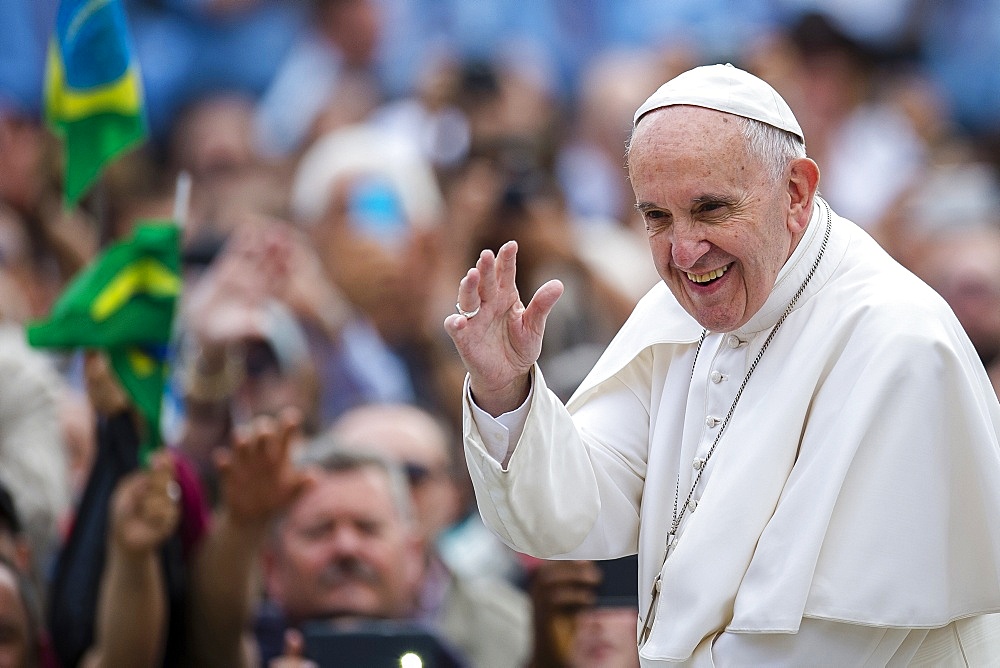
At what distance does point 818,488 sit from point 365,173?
5068 millimetres

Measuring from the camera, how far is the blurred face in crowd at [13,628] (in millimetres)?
5004

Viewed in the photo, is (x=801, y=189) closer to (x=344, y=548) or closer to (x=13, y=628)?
(x=344, y=548)

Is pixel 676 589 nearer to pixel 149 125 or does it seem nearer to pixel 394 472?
pixel 394 472

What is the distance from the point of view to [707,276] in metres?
3.11

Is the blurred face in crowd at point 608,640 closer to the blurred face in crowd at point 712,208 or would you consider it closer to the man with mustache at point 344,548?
the man with mustache at point 344,548

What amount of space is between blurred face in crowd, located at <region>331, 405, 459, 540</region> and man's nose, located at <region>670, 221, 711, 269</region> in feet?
11.1

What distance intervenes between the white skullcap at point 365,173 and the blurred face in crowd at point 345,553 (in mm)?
2362

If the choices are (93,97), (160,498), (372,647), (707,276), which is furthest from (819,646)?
(93,97)

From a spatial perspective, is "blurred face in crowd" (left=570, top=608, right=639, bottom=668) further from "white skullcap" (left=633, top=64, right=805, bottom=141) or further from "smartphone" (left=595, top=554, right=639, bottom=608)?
"white skullcap" (left=633, top=64, right=805, bottom=141)

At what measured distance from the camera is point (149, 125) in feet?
31.9

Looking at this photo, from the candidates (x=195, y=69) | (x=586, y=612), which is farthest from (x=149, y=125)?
(x=586, y=612)

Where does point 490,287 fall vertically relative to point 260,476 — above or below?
above

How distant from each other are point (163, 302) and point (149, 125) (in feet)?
13.9

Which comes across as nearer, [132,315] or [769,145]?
[769,145]
